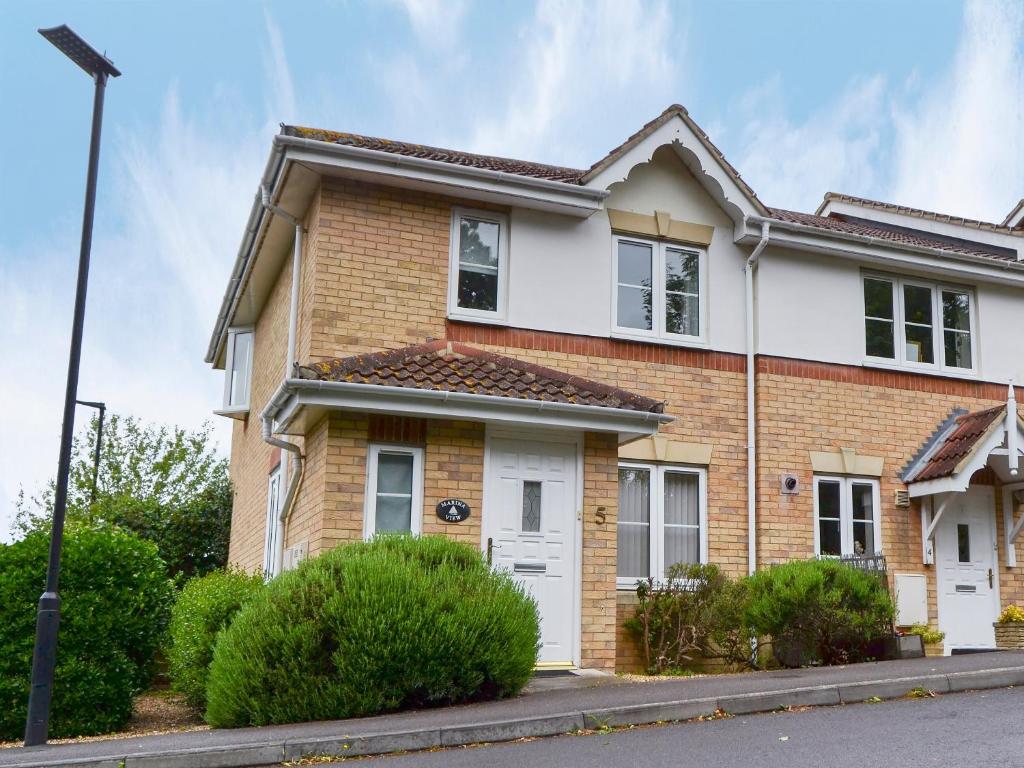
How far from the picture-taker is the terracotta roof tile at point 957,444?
13969 millimetres

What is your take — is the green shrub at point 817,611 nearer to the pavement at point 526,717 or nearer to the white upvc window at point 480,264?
the pavement at point 526,717

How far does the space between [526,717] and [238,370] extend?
1156 cm

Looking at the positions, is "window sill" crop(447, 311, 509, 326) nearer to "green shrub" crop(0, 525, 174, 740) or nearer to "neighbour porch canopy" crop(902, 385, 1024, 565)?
"green shrub" crop(0, 525, 174, 740)

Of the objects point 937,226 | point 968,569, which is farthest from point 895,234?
point 968,569

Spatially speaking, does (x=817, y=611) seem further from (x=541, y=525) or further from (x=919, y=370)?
(x=919, y=370)

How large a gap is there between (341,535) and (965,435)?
861 centimetres

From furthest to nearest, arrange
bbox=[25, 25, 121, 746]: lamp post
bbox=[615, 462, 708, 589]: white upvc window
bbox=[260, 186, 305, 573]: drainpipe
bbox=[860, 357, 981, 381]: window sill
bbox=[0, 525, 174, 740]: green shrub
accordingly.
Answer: bbox=[860, 357, 981, 381]: window sill < bbox=[615, 462, 708, 589]: white upvc window < bbox=[260, 186, 305, 573]: drainpipe < bbox=[0, 525, 174, 740]: green shrub < bbox=[25, 25, 121, 746]: lamp post

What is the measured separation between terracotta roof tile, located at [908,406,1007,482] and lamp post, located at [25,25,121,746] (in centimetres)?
1051

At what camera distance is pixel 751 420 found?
562 inches

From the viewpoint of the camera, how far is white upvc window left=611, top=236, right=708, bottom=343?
14141 mm

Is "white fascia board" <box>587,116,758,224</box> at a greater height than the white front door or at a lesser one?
greater

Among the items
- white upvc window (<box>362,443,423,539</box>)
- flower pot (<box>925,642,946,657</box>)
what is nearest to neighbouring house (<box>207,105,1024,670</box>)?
white upvc window (<box>362,443,423,539</box>)

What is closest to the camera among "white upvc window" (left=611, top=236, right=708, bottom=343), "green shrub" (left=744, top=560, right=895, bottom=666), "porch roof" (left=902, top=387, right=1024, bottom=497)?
"green shrub" (left=744, top=560, right=895, bottom=666)

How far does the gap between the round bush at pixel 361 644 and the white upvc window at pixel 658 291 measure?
5787mm
